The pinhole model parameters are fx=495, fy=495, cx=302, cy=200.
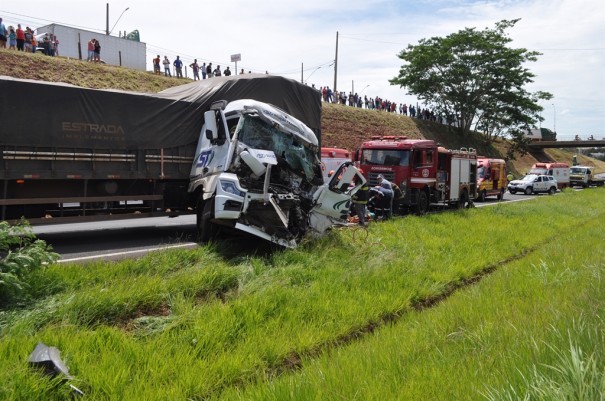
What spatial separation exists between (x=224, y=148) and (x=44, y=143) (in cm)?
318

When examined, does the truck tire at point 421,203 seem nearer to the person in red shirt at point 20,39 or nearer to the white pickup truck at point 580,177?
the person in red shirt at point 20,39

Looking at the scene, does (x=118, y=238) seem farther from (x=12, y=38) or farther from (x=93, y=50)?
(x=93, y=50)

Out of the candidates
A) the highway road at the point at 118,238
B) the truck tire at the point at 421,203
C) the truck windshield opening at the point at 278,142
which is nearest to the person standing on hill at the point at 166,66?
the truck tire at the point at 421,203

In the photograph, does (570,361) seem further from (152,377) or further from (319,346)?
(152,377)

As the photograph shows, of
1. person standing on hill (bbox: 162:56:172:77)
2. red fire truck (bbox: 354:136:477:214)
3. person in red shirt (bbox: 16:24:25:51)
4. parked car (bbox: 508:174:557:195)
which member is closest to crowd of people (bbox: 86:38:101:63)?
person in red shirt (bbox: 16:24:25:51)

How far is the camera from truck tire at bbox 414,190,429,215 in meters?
18.4

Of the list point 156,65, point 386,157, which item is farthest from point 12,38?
point 386,157

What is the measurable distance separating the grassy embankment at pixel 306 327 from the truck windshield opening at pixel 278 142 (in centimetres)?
206

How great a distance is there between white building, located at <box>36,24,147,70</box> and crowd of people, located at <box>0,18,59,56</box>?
138 inches

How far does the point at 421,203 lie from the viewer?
18656 millimetres

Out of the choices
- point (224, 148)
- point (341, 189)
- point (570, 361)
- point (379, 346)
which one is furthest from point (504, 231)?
point (570, 361)

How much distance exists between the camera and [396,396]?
11.2ft

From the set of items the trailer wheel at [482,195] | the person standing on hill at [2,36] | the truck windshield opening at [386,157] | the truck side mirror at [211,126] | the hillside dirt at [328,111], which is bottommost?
the trailer wheel at [482,195]

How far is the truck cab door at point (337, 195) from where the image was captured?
390 inches
